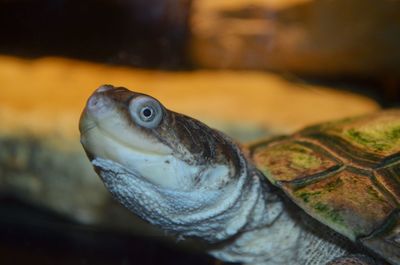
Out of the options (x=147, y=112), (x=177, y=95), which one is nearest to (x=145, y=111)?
(x=147, y=112)

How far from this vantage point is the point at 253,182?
1477 mm

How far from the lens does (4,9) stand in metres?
2.44

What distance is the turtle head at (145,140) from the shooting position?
119 cm

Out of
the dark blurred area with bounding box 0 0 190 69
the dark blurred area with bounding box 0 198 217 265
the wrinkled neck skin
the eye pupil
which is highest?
the dark blurred area with bounding box 0 0 190 69

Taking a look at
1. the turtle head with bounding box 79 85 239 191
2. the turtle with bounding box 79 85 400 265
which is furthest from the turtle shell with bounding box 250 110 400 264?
the turtle head with bounding box 79 85 239 191

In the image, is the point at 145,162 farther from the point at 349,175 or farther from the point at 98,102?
the point at 349,175

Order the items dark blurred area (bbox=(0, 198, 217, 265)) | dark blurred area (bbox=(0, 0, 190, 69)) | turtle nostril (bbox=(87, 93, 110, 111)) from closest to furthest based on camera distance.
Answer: turtle nostril (bbox=(87, 93, 110, 111))
dark blurred area (bbox=(0, 198, 217, 265))
dark blurred area (bbox=(0, 0, 190, 69))

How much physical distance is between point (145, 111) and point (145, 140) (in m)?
0.08

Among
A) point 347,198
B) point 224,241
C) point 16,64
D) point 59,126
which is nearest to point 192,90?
point 59,126

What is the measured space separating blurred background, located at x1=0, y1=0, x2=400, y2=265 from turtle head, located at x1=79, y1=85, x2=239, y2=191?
24.9 inches

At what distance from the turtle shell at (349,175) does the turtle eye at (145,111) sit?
435 millimetres

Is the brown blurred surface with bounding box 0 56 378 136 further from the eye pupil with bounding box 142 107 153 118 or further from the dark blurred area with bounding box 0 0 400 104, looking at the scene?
the eye pupil with bounding box 142 107 153 118

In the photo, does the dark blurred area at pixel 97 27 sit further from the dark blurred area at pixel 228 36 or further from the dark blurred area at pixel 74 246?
the dark blurred area at pixel 74 246

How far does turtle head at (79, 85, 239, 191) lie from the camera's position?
1.19 m
